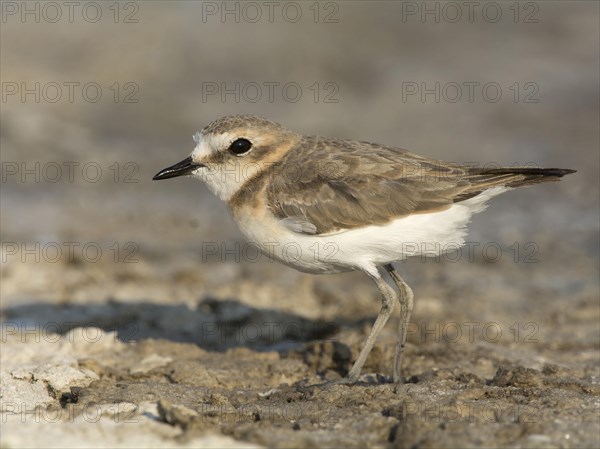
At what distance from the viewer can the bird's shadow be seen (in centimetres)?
838

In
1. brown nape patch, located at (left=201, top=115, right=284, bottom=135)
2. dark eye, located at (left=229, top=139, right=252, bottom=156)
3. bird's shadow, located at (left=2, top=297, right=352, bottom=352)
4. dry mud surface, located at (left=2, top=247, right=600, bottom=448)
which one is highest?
brown nape patch, located at (left=201, top=115, right=284, bottom=135)

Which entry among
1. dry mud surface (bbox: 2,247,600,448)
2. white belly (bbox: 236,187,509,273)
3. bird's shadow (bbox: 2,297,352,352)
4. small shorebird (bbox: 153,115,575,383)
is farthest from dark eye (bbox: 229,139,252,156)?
bird's shadow (bbox: 2,297,352,352)

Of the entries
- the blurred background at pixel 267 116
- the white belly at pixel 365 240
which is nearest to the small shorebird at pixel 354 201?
the white belly at pixel 365 240

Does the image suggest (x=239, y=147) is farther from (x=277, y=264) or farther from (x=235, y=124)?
(x=277, y=264)

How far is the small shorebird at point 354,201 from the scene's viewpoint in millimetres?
6344

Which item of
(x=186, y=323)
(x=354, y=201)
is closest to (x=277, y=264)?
(x=186, y=323)

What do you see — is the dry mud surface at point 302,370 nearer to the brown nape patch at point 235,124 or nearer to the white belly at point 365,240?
the white belly at point 365,240

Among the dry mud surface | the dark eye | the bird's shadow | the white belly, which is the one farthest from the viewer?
the bird's shadow

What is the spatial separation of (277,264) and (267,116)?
5824mm

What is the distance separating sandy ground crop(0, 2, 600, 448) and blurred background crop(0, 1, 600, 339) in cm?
5

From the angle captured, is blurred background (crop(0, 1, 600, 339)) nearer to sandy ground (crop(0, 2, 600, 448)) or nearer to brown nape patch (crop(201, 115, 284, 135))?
sandy ground (crop(0, 2, 600, 448))

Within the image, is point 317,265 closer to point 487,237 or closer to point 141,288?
point 141,288

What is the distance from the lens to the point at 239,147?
6.79m

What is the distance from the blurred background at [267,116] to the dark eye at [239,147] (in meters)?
2.59
